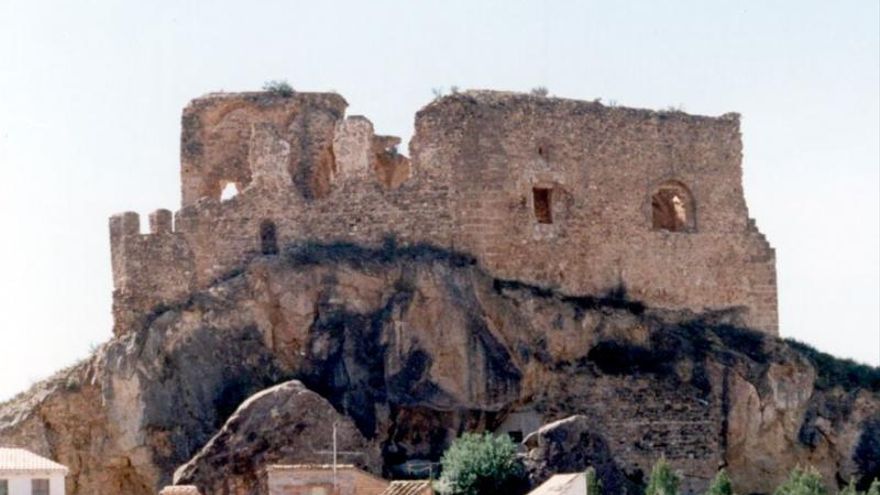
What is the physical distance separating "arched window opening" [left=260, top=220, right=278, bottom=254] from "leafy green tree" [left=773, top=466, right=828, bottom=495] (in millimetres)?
12936

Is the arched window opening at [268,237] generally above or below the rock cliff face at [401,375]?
above

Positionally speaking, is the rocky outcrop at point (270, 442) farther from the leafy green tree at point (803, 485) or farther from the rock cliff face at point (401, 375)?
the leafy green tree at point (803, 485)

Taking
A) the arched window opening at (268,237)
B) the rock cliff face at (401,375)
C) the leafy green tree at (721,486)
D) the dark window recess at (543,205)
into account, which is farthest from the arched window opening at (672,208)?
the leafy green tree at (721,486)

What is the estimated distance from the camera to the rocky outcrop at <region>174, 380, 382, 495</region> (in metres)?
51.8

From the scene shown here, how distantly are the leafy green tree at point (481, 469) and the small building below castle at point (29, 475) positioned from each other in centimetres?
837

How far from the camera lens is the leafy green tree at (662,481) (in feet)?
169

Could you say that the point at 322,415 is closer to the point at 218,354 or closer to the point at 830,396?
the point at 218,354

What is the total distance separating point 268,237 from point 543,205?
22.1 feet

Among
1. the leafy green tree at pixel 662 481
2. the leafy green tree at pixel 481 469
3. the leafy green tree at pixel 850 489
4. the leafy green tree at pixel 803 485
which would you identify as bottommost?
the leafy green tree at pixel 850 489

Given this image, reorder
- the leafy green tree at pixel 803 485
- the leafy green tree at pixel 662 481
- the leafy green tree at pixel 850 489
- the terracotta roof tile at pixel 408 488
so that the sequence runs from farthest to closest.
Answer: the leafy green tree at pixel 850 489
the leafy green tree at pixel 803 485
the leafy green tree at pixel 662 481
the terracotta roof tile at pixel 408 488

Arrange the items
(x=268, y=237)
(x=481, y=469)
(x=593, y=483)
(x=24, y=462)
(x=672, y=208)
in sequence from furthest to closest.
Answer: (x=672, y=208), (x=268, y=237), (x=24, y=462), (x=481, y=469), (x=593, y=483)

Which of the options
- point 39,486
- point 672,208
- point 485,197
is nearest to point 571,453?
point 485,197

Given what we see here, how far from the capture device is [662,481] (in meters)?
52.0

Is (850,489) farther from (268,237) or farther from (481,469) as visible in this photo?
(268,237)
